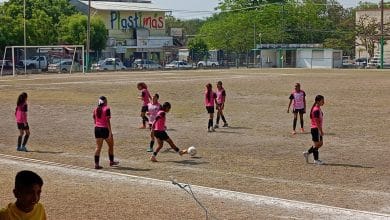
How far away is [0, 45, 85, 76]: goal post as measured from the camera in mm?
65875

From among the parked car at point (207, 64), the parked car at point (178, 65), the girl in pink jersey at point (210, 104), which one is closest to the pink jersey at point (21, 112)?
the girl in pink jersey at point (210, 104)

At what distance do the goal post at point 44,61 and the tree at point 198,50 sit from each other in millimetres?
22679

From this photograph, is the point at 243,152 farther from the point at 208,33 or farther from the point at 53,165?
the point at 208,33

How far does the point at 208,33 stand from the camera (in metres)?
105

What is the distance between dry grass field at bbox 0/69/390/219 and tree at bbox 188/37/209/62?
6757 centimetres

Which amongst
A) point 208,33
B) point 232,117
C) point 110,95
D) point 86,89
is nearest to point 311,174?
point 232,117

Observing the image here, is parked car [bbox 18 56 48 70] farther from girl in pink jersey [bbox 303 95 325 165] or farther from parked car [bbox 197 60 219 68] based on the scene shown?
girl in pink jersey [bbox 303 95 325 165]

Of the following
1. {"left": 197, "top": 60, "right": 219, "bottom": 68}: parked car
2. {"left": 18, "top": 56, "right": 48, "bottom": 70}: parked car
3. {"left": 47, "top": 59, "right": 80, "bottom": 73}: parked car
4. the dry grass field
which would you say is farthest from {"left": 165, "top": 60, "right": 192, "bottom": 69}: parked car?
the dry grass field

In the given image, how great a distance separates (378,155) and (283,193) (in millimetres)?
5114

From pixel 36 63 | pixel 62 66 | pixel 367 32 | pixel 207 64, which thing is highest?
pixel 367 32

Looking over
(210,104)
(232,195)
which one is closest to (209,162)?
(232,195)

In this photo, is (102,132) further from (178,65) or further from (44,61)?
(178,65)

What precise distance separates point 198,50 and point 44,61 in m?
31.2

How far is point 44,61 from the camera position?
7156 cm
